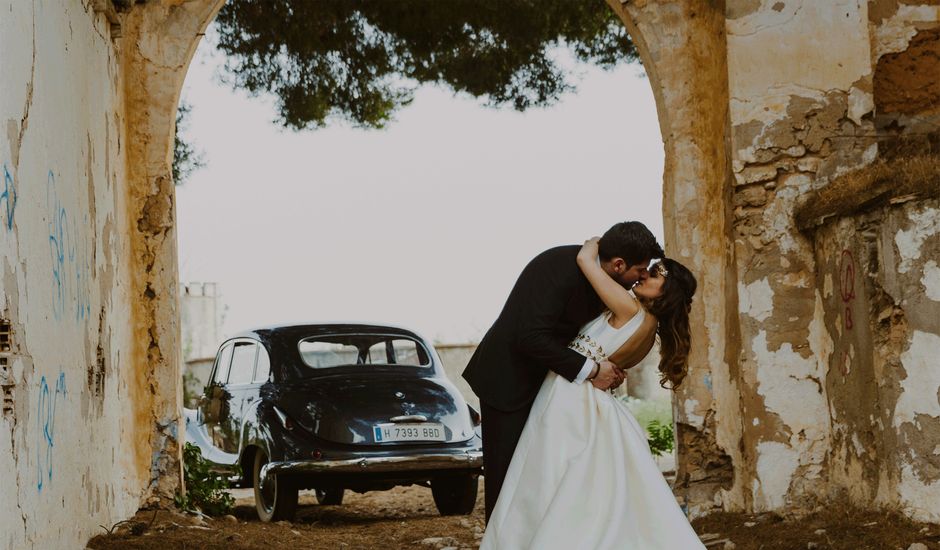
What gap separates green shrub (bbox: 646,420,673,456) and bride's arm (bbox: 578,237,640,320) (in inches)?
353

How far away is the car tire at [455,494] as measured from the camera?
9828 millimetres

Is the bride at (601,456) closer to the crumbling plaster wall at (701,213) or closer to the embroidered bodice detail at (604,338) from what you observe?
the embroidered bodice detail at (604,338)

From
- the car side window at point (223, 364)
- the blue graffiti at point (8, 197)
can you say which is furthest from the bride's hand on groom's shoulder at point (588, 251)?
the car side window at point (223, 364)

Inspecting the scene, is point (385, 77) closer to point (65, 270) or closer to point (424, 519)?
point (424, 519)

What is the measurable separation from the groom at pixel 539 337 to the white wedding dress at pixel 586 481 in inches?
3.0

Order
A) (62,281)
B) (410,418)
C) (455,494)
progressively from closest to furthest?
(62,281) < (410,418) < (455,494)

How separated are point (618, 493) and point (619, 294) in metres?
0.88

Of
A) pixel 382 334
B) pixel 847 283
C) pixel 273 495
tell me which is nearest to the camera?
pixel 847 283

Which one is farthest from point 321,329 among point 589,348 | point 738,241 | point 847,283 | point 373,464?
point 589,348

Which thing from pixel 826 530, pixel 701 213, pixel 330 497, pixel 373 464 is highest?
pixel 701 213

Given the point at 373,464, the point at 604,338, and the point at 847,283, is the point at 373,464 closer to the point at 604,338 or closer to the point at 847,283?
the point at 847,283

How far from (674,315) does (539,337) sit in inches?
26.9

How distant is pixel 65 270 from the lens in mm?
5789

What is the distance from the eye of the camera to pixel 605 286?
16.6ft
